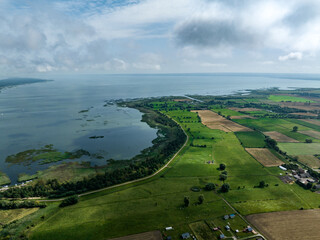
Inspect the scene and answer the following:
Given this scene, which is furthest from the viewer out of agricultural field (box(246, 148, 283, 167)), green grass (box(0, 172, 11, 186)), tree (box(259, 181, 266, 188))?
agricultural field (box(246, 148, 283, 167))

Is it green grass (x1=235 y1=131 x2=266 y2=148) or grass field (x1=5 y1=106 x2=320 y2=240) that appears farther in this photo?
green grass (x1=235 y1=131 x2=266 y2=148)

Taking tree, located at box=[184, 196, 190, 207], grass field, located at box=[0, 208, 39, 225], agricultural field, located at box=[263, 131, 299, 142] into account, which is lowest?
grass field, located at box=[0, 208, 39, 225]

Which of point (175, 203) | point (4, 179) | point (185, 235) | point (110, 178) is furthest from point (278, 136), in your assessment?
point (4, 179)

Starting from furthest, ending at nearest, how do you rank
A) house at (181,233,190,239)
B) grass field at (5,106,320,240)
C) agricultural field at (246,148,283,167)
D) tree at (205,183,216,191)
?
agricultural field at (246,148,283,167) → tree at (205,183,216,191) → grass field at (5,106,320,240) → house at (181,233,190,239)

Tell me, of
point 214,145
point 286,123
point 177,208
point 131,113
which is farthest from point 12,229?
point 286,123

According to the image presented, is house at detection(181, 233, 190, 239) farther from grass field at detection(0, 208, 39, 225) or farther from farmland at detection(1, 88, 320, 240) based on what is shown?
grass field at detection(0, 208, 39, 225)

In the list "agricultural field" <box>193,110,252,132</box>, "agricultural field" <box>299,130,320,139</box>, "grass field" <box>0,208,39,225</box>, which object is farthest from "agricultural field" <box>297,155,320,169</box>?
"grass field" <box>0,208,39,225</box>

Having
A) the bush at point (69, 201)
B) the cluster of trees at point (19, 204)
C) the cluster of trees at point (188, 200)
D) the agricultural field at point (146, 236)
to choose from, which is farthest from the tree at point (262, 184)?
the cluster of trees at point (19, 204)

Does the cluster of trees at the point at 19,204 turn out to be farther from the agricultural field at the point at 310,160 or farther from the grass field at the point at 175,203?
the agricultural field at the point at 310,160

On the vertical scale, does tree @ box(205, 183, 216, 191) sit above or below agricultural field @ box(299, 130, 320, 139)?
below
